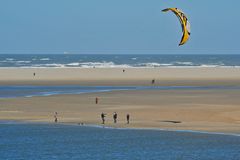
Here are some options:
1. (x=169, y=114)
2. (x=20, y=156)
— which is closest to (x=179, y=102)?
(x=169, y=114)

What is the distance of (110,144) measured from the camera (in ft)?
116

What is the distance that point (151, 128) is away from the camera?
4034 cm

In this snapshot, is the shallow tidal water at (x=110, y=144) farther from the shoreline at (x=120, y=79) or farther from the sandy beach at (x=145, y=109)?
the shoreline at (x=120, y=79)

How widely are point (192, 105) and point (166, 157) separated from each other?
19864mm

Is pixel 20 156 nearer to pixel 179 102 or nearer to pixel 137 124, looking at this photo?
pixel 137 124

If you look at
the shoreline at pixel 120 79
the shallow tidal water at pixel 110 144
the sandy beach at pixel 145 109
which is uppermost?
the shoreline at pixel 120 79

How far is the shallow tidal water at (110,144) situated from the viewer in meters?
32.3

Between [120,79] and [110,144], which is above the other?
[120,79]
